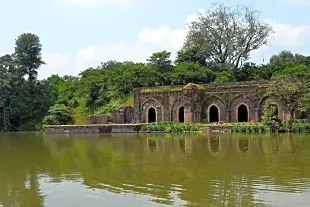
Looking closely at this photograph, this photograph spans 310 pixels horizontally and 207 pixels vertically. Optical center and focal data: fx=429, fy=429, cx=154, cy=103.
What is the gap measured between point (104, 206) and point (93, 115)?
97.9 ft

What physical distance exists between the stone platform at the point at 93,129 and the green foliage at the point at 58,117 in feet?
5.92

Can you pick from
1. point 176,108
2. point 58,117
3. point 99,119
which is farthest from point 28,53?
point 176,108

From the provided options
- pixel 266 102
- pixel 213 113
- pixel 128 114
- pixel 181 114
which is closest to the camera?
pixel 266 102

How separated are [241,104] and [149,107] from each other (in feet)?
26.2

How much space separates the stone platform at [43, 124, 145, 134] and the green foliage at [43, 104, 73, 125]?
180cm

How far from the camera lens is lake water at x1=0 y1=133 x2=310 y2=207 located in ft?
28.3

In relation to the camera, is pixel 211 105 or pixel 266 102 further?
pixel 211 105

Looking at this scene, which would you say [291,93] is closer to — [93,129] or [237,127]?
[237,127]

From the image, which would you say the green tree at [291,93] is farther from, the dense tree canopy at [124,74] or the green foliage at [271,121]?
the dense tree canopy at [124,74]

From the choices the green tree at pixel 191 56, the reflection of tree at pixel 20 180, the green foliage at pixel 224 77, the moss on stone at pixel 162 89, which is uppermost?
the green tree at pixel 191 56

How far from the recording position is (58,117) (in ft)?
128

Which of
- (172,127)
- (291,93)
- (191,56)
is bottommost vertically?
(172,127)

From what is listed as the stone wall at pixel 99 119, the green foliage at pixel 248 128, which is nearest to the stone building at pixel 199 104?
the stone wall at pixel 99 119

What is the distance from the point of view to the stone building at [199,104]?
33.4m
